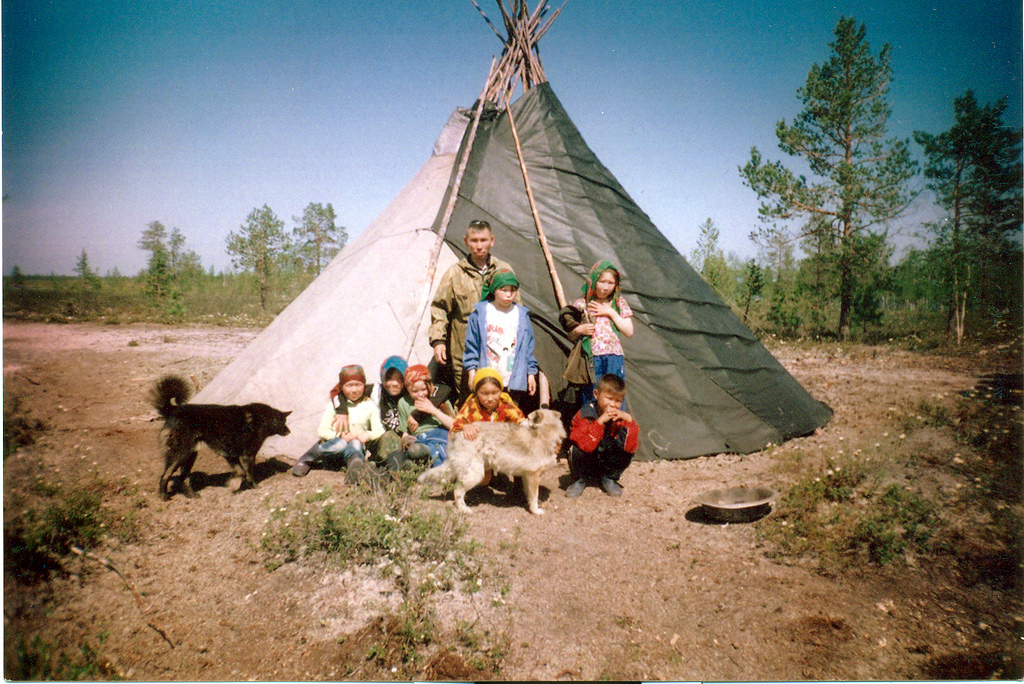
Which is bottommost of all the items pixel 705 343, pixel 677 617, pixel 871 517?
pixel 677 617

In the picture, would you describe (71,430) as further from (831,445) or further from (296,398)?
(831,445)

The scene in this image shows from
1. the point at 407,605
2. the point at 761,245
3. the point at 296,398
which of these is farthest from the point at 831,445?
the point at 761,245

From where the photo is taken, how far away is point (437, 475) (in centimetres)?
321

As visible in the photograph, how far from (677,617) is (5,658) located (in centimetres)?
252

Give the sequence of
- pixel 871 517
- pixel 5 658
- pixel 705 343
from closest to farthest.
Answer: pixel 5 658 → pixel 871 517 → pixel 705 343

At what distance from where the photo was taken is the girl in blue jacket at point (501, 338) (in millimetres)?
3371

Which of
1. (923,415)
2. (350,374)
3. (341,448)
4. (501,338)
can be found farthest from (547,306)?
(923,415)

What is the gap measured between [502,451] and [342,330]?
1.92m

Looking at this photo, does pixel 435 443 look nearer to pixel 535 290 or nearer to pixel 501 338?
pixel 501 338

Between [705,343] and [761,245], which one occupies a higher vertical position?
[761,245]

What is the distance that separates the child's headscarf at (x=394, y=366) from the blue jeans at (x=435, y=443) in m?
0.49

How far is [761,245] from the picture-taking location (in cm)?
1180

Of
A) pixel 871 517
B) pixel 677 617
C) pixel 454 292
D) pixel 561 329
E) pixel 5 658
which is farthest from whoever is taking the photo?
pixel 561 329

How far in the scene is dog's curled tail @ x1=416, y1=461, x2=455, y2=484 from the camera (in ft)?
10.2
